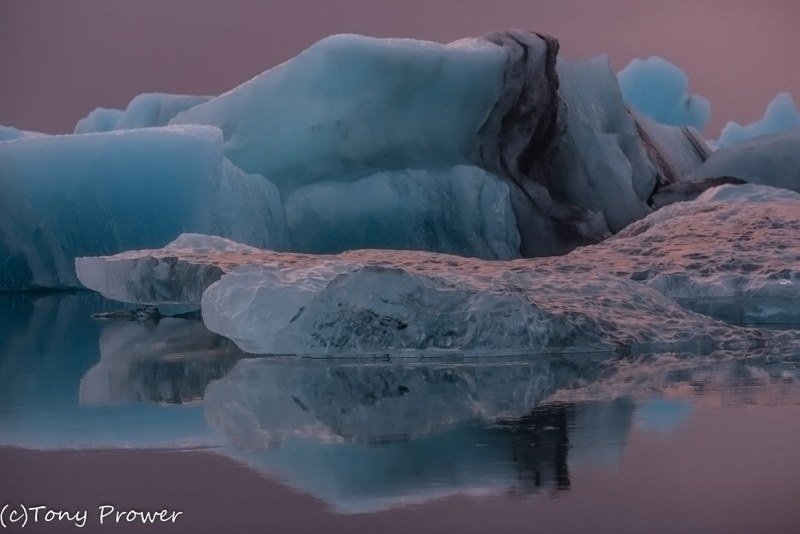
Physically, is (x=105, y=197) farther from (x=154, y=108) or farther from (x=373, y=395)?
(x=373, y=395)

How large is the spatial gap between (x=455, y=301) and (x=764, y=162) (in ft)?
25.7

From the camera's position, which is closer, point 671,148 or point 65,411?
point 65,411

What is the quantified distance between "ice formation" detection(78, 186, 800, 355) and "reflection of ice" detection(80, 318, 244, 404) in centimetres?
17

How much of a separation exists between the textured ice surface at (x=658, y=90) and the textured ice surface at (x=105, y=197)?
895 cm

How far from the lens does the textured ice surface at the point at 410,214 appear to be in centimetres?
908

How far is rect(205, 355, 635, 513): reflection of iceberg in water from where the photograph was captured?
5.51ft

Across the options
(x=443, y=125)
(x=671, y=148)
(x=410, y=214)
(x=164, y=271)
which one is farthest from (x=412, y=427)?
(x=671, y=148)

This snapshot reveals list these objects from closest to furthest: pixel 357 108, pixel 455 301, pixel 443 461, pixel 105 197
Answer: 1. pixel 443 461
2. pixel 455 301
3. pixel 105 197
4. pixel 357 108

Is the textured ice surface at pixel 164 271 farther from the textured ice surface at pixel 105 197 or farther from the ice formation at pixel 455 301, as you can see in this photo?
the textured ice surface at pixel 105 197

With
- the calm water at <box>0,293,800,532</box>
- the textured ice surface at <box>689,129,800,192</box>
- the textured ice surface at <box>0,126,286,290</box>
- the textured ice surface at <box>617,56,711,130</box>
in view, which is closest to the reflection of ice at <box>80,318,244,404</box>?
the calm water at <box>0,293,800,532</box>

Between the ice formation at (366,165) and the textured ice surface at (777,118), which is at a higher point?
the textured ice surface at (777,118)

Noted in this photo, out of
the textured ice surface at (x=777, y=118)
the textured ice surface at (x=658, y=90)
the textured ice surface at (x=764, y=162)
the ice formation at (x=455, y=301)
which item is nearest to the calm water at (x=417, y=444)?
the ice formation at (x=455, y=301)

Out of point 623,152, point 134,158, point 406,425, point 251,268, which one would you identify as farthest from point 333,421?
point 623,152

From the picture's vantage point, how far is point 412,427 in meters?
2.15
